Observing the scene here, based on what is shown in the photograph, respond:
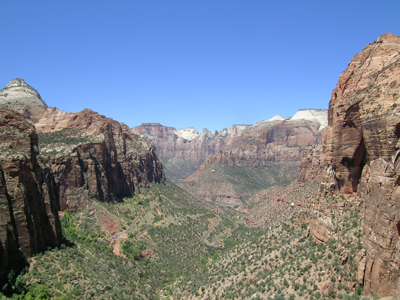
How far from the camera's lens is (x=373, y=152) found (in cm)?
2497

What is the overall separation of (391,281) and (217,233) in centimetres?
6789

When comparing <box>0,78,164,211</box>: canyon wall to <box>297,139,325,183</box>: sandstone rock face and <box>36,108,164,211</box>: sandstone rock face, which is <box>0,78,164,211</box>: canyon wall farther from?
<box>297,139,325,183</box>: sandstone rock face

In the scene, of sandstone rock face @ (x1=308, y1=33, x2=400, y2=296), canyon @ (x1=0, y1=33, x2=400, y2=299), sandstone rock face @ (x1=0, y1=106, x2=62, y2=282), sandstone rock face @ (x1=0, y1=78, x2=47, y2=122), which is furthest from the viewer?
sandstone rock face @ (x1=0, y1=78, x2=47, y2=122)

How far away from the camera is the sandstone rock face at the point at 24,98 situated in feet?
301

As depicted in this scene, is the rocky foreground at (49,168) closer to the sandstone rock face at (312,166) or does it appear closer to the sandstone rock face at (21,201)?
the sandstone rock face at (21,201)

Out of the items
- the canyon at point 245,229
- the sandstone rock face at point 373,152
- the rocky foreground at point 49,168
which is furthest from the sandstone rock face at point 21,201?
the sandstone rock face at point 373,152

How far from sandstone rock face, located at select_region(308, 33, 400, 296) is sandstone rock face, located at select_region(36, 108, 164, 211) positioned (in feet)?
177

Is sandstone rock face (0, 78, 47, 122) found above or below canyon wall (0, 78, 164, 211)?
above

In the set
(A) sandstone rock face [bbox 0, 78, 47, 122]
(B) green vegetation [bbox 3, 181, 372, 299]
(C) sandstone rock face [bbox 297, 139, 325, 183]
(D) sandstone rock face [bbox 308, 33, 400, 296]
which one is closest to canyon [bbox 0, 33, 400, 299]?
(D) sandstone rock face [bbox 308, 33, 400, 296]

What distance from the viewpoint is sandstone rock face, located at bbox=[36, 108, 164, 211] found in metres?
67.8

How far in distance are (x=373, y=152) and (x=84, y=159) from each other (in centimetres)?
6545

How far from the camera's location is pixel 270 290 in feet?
110

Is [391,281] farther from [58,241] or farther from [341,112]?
[58,241]

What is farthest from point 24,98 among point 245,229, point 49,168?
point 245,229
